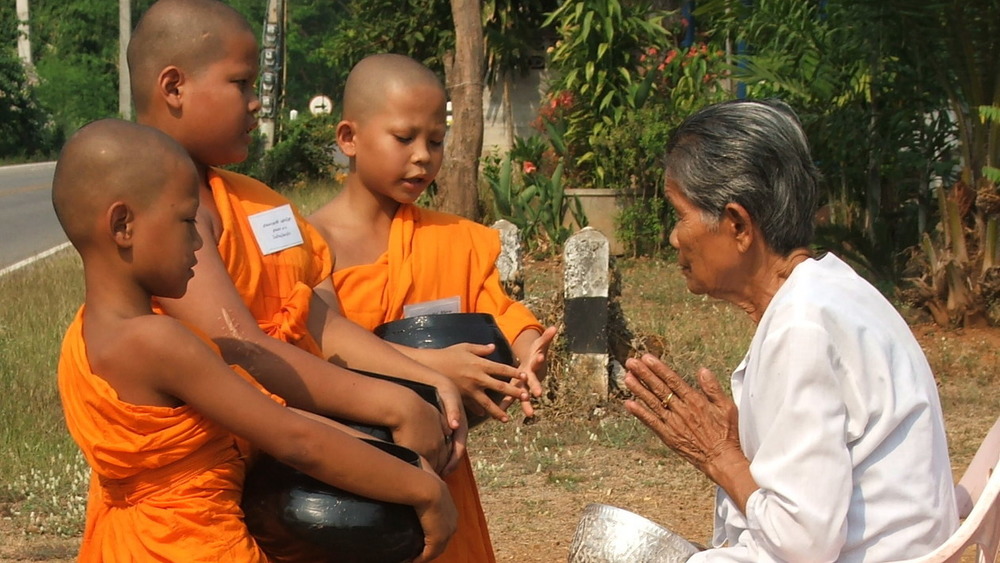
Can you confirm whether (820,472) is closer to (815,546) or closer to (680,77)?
(815,546)

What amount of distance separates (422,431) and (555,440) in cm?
403

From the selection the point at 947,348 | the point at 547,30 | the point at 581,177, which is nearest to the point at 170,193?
the point at 947,348

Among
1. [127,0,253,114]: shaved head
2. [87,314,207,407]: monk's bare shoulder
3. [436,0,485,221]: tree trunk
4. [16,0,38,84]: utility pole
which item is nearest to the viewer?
[87,314,207,407]: monk's bare shoulder

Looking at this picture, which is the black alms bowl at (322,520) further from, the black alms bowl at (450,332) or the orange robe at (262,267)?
the black alms bowl at (450,332)

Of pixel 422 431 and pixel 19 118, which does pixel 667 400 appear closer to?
pixel 422 431

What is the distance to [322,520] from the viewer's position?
7.74 ft

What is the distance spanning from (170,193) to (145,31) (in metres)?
0.59

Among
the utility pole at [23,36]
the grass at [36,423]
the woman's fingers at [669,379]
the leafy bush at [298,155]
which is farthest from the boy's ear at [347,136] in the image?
the utility pole at [23,36]

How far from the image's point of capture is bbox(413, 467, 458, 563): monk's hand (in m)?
2.45

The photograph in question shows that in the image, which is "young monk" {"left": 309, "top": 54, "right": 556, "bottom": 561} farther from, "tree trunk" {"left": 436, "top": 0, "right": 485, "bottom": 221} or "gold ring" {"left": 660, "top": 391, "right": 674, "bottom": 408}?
"tree trunk" {"left": 436, "top": 0, "right": 485, "bottom": 221}

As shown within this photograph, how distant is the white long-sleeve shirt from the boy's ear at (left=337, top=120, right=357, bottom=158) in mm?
1328

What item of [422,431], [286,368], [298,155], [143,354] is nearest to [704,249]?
[422,431]

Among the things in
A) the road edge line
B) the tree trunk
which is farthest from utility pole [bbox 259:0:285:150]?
the tree trunk

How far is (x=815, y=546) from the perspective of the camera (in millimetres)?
2322
